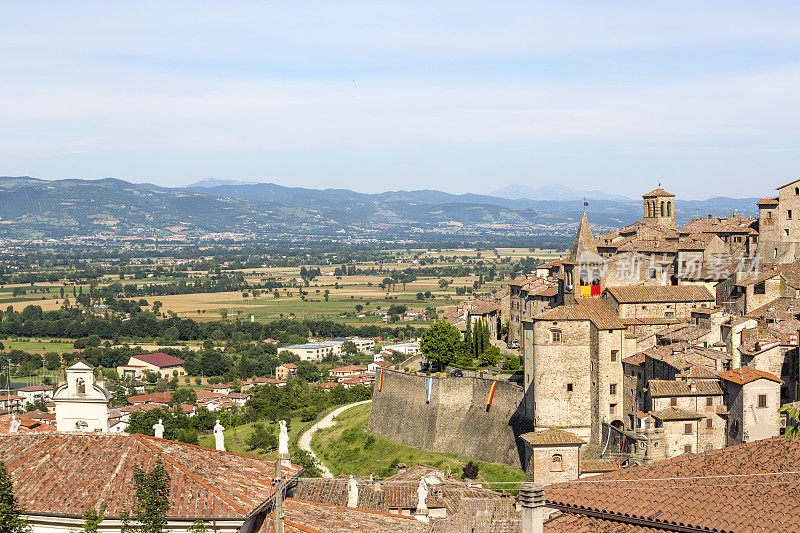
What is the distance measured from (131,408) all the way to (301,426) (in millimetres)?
24848

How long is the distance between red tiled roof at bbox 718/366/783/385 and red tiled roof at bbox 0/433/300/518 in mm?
21745

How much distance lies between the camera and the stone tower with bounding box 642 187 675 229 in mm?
73500

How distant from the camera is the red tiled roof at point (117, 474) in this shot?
18.1m

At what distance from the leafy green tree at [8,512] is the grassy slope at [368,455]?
30.6m

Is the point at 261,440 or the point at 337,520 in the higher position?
the point at 337,520

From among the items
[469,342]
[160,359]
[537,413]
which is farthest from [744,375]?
[160,359]

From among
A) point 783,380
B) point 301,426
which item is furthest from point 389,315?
point 783,380

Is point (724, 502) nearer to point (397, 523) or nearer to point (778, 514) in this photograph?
point (778, 514)

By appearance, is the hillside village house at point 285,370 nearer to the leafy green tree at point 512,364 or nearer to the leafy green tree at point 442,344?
the leafy green tree at point 442,344

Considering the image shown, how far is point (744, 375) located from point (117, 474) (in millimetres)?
25887

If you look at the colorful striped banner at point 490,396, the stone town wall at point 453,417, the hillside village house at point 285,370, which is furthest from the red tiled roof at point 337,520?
the hillside village house at point 285,370

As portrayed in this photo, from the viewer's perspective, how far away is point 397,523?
23125 millimetres

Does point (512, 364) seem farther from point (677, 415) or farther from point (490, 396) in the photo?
point (677, 415)

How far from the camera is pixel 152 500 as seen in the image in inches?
679
